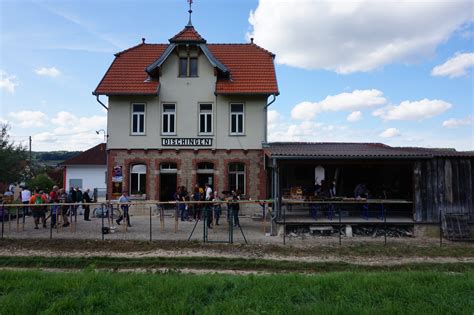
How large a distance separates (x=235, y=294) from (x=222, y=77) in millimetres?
15360

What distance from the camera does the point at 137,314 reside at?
214 inches

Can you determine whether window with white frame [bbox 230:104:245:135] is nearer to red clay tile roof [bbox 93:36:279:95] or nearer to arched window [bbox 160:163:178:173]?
red clay tile roof [bbox 93:36:279:95]

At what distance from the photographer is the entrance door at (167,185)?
66.4ft

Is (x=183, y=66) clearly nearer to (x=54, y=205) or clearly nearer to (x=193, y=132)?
(x=193, y=132)

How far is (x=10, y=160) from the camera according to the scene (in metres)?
30.5

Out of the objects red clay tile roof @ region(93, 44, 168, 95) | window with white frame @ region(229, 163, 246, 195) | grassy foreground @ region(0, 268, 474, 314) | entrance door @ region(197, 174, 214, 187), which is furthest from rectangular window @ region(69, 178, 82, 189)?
→ grassy foreground @ region(0, 268, 474, 314)

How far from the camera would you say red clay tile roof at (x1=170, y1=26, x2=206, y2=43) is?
1973 centimetres

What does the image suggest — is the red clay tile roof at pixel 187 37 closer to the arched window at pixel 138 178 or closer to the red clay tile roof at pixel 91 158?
the arched window at pixel 138 178

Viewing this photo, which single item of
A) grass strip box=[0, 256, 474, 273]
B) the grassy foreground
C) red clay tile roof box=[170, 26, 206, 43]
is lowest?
grass strip box=[0, 256, 474, 273]

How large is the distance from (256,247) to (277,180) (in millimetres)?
3431

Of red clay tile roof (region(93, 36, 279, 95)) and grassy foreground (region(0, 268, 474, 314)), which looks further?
red clay tile roof (region(93, 36, 279, 95))

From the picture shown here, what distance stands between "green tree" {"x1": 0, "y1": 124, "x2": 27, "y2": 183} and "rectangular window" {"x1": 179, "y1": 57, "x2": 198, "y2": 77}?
A: 62.3ft

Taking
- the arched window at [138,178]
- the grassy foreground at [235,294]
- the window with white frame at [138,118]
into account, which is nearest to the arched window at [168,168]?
the arched window at [138,178]

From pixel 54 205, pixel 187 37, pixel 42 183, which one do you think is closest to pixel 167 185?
pixel 54 205
